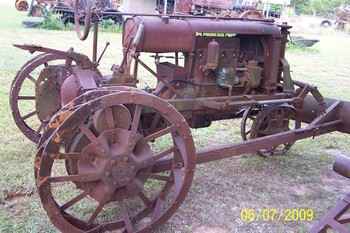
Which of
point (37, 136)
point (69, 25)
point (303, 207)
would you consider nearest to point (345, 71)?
point (303, 207)

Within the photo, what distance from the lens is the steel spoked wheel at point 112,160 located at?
2.47 metres

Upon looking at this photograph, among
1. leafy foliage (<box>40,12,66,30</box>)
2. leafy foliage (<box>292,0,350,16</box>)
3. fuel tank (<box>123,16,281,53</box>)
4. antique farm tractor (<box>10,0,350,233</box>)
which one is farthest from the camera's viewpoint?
leafy foliage (<box>292,0,350,16</box>)

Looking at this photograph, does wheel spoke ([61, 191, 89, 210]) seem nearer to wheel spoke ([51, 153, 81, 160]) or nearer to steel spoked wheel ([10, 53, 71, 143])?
wheel spoke ([51, 153, 81, 160])

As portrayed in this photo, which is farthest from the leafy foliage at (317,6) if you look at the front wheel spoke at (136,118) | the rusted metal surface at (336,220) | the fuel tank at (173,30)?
the front wheel spoke at (136,118)

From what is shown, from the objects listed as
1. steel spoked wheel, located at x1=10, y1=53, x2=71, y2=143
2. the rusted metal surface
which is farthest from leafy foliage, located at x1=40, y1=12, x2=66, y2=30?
the rusted metal surface

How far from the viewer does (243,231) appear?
10.2 ft

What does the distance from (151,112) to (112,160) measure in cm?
108

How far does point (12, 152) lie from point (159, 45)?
6.05 feet

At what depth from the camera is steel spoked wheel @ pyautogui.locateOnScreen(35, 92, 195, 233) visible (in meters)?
2.47

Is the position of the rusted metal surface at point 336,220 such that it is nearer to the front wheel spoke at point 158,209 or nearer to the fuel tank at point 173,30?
the front wheel spoke at point 158,209

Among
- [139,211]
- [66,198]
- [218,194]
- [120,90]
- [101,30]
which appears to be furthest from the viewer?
[101,30]

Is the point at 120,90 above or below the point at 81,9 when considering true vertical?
below

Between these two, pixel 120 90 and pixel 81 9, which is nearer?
pixel 120 90

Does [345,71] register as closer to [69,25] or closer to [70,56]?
[70,56]
